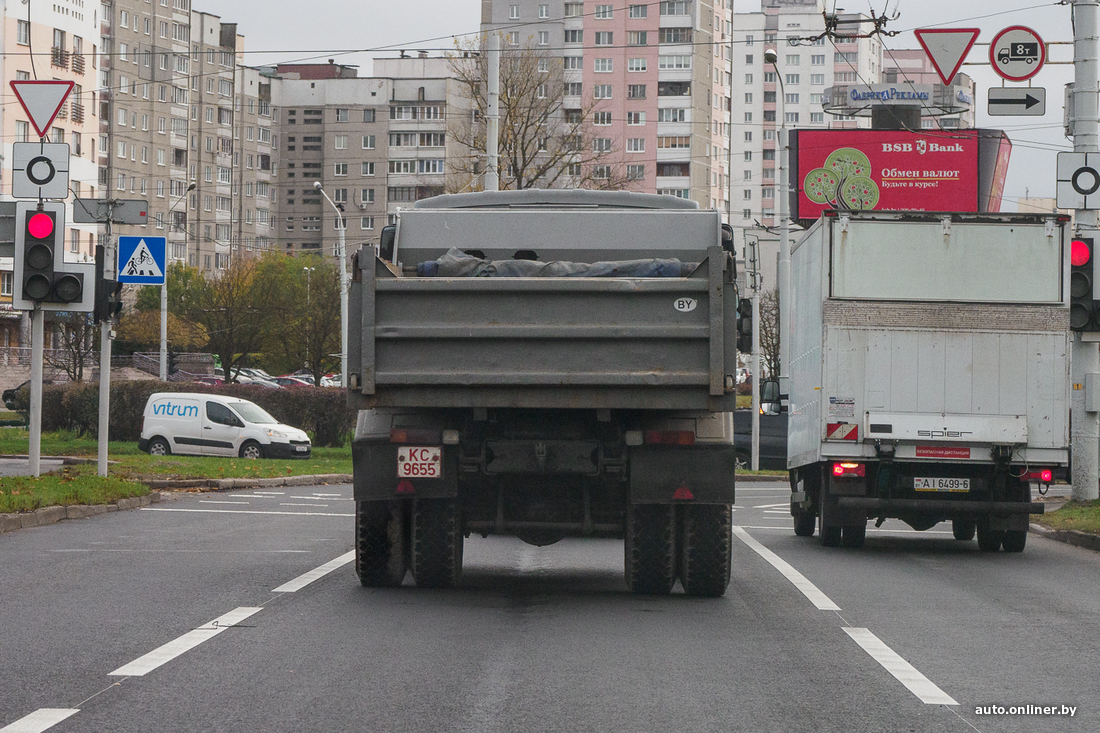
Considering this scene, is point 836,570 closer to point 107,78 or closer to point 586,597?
point 586,597

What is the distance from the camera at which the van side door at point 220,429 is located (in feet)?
125

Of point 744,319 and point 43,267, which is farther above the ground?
point 43,267

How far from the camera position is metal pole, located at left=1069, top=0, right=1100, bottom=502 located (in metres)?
22.6

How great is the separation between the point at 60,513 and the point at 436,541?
8.46 m

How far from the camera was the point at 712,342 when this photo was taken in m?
10.2

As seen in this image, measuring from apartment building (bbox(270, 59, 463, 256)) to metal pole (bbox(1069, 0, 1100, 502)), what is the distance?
121892 mm

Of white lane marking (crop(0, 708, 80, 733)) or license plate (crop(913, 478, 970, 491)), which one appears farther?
license plate (crop(913, 478, 970, 491))

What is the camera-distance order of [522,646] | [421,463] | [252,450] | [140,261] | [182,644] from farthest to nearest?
1. [252,450]
2. [140,261]
3. [421,463]
4. [522,646]
5. [182,644]

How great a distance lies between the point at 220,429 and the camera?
38250 mm

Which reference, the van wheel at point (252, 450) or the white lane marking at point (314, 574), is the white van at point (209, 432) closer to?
the van wheel at point (252, 450)

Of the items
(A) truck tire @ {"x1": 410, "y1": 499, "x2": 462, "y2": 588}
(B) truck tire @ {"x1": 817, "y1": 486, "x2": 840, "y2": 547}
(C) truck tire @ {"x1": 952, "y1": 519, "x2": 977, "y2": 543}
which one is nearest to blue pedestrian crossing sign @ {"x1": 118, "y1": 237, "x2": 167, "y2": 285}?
(B) truck tire @ {"x1": 817, "y1": 486, "x2": 840, "y2": 547}

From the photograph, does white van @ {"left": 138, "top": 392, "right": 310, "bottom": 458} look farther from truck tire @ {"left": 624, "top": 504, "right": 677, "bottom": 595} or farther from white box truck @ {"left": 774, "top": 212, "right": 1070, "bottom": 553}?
truck tire @ {"left": 624, "top": 504, "right": 677, "bottom": 595}

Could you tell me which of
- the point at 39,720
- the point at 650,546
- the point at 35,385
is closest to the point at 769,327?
the point at 35,385

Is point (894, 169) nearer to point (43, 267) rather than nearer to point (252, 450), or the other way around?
point (252, 450)
